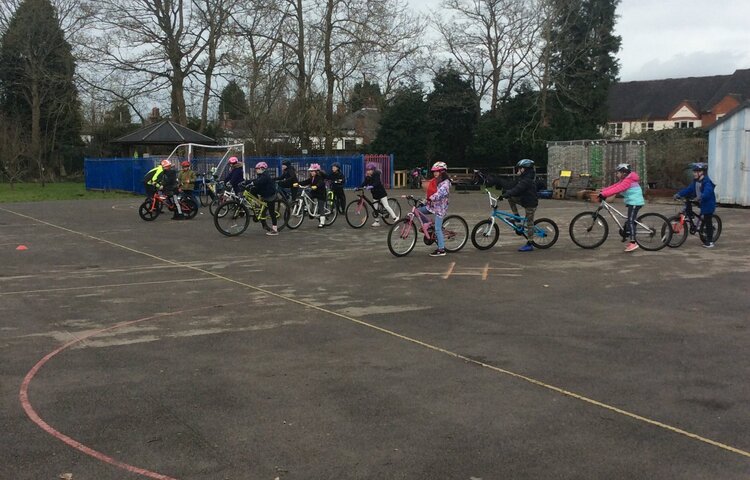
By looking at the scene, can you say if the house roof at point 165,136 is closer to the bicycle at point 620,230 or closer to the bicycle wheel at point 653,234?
the bicycle at point 620,230

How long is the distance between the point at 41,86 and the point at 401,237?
1988 inches

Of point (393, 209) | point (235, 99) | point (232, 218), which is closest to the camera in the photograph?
point (232, 218)

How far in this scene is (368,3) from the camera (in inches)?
1524

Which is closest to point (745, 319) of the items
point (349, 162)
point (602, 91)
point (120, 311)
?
point (120, 311)

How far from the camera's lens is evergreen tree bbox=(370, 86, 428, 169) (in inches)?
1817

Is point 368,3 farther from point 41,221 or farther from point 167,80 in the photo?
point 41,221

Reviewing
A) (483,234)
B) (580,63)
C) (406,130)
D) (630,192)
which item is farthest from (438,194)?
(580,63)

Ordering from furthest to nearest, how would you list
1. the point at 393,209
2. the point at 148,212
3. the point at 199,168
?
the point at 199,168 < the point at 148,212 < the point at 393,209

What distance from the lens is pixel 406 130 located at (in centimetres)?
4634

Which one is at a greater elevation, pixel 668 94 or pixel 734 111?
pixel 668 94

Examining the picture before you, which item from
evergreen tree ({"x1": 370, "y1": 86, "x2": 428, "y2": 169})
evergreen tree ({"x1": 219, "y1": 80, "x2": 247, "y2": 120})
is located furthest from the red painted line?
evergreen tree ({"x1": 370, "y1": 86, "x2": 428, "y2": 169})

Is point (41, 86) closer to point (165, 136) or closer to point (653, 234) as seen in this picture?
point (165, 136)

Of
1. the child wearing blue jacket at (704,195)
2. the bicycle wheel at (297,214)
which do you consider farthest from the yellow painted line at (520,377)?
the child wearing blue jacket at (704,195)

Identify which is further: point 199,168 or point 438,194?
point 199,168
